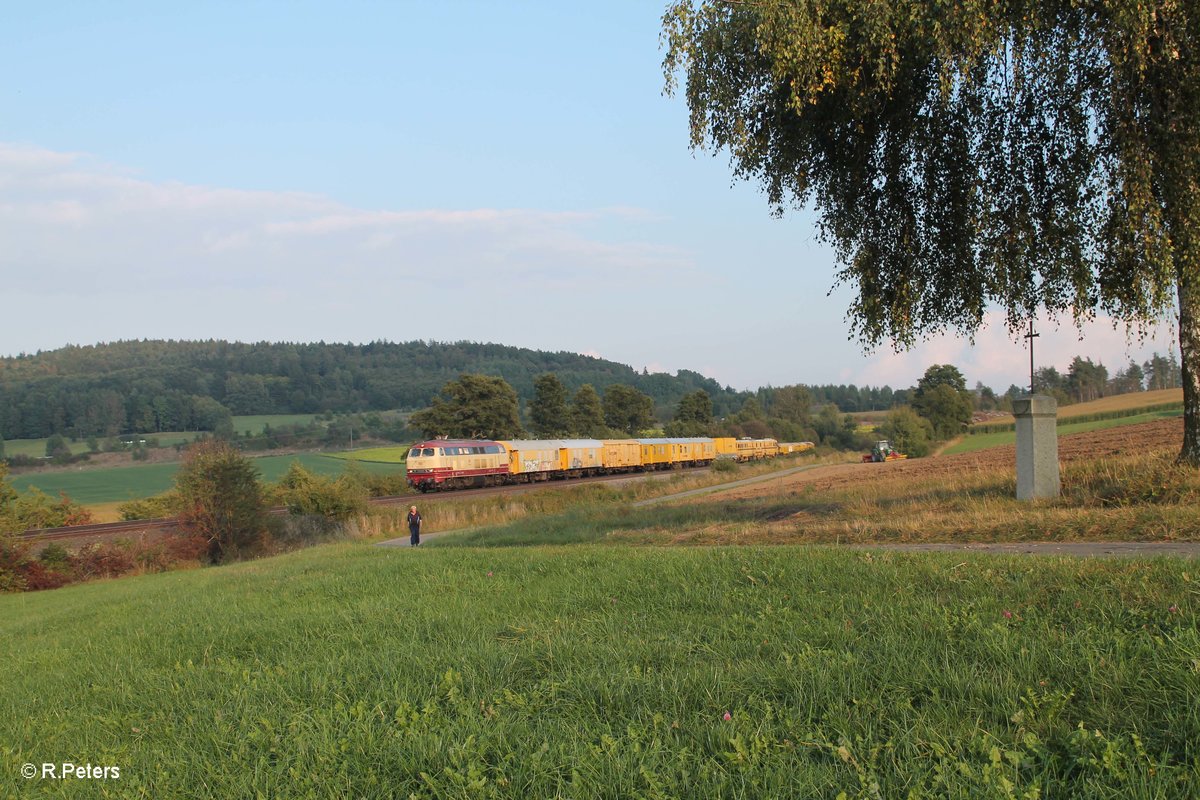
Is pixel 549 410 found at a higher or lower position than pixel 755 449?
higher

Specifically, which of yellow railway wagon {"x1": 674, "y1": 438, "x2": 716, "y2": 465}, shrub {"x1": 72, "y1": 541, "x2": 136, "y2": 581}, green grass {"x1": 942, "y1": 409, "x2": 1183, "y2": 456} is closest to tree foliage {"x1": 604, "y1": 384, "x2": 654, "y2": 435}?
yellow railway wagon {"x1": 674, "y1": 438, "x2": 716, "y2": 465}

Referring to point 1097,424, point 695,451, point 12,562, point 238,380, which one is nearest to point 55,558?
point 12,562

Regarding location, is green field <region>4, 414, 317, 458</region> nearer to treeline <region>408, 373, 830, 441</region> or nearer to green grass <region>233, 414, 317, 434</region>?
green grass <region>233, 414, 317, 434</region>

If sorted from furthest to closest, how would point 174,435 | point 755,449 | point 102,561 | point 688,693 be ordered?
point 174,435
point 755,449
point 102,561
point 688,693

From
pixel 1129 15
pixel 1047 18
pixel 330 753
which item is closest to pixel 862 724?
pixel 330 753

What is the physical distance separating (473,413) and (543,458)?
73.1 ft

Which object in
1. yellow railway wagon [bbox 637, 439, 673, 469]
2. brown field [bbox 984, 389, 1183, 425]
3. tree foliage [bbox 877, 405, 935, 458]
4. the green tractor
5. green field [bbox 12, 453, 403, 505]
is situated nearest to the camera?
brown field [bbox 984, 389, 1183, 425]

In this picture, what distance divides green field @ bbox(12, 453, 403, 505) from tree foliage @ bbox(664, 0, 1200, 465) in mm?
50353

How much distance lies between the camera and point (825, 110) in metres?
13.5

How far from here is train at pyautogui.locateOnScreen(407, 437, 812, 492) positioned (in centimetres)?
5178

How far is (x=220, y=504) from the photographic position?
3272cm

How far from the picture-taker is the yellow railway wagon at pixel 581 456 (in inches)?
2416

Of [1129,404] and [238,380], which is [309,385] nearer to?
[238,380]

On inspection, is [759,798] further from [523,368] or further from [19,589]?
[523,368]
